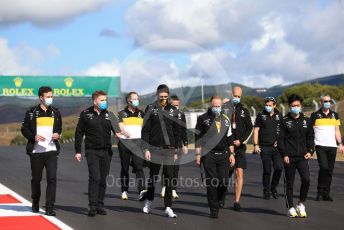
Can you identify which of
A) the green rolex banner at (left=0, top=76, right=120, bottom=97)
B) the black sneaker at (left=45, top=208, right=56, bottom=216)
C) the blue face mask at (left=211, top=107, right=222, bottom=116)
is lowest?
the black sneaker at (left=45, top=208, right=56, bottom=216)

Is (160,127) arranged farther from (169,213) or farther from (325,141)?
(325,141)

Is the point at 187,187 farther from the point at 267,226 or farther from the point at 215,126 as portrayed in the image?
the point at 267,226

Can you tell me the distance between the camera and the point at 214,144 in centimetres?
946

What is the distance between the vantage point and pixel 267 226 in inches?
336

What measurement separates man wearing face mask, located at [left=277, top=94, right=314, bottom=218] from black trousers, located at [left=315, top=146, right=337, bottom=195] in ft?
6.13

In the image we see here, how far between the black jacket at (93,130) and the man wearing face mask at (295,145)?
106 inches

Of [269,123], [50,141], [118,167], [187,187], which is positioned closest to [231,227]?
[50,141]

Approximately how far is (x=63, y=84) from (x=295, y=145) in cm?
4520

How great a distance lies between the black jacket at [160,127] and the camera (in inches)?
377

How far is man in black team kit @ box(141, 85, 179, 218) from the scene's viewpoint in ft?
31.2

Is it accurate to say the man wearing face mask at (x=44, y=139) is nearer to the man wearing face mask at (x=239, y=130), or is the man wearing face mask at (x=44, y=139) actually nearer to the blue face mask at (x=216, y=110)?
the blue face mask at (x=216, y=110)

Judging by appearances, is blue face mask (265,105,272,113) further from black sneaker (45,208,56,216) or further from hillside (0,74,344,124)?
black sneaker (45,208,56,216)

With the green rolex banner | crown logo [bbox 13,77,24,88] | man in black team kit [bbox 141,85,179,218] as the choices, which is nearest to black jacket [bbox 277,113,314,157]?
man in black team kit [bbox 141,85,179,218]

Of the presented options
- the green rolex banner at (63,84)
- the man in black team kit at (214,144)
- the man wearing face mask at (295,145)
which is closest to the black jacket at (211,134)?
the man in black team kit at (214,144)
